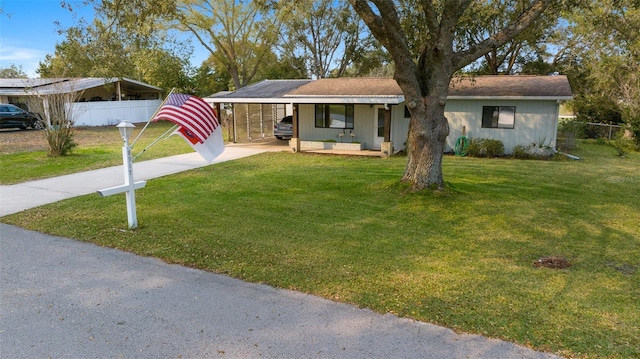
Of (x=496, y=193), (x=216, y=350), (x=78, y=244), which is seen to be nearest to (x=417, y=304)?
(x=216, y=350)

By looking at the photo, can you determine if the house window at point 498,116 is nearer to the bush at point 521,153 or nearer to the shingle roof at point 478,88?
the shingle roof at point 478,88

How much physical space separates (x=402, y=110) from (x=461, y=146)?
9.26ft

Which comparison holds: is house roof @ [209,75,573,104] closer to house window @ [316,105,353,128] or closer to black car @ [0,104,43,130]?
house window @ [316,105,353,128]

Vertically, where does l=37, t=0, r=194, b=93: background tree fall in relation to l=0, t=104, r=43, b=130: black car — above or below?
above

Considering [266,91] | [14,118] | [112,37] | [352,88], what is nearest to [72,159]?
[112,37]

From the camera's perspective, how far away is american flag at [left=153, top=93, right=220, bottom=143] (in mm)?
6375

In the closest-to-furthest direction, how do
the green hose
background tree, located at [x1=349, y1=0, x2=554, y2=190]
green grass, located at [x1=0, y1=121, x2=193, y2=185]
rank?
background tree, located at [x1=349, y1=0, x2=554, y2=190]
green grass, located at [x1=0, y1=121, x2=193, y2=185]
the green hose

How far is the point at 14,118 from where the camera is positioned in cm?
2406

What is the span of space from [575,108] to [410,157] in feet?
74.9

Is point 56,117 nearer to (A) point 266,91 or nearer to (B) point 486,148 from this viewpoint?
(A) point 266,91

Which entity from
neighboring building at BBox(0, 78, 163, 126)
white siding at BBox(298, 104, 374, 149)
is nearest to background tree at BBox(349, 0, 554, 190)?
white siding at BBox(298, 104, 374, 149)

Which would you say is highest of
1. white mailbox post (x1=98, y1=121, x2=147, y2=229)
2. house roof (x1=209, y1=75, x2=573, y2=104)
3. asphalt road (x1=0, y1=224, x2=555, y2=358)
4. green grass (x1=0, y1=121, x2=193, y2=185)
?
house roof (x1=209, y1=75, x2=573, y2=104)

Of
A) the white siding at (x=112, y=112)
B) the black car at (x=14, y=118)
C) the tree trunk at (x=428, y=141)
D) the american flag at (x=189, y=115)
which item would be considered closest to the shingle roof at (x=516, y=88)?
the tree trunk at (x=428, y=141)

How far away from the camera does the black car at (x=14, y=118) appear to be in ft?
77.7
